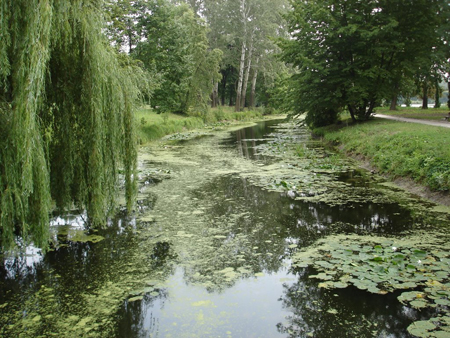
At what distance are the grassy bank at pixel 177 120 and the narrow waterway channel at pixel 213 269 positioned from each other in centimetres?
545

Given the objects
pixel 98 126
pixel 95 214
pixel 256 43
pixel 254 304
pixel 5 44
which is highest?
pixel 256 43

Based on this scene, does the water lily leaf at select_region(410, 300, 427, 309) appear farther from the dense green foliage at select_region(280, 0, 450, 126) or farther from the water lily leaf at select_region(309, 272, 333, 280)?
the dense green foliage at select_region(280, 0, 450, 126)

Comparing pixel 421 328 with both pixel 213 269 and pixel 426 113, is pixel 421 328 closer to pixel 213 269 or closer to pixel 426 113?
pixel 213 269

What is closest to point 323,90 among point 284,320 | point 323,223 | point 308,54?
point 308,54

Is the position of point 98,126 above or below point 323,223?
above

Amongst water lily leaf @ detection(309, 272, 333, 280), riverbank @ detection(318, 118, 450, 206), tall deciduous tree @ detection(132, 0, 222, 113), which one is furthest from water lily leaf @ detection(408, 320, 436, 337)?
tall deciduous tree @ detection(132, 0, 222, 113)

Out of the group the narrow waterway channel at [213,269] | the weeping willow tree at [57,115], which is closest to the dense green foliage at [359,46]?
the narrow waterway channel at [213,269]

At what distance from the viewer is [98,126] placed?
17.7 ft

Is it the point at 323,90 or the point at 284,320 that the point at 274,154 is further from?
the point at 284,320

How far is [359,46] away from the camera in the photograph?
1750 cm

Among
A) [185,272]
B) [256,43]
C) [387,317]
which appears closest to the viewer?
[387,317]

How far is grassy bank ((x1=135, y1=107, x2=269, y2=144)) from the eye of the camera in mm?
19688

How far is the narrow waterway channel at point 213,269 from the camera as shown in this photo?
3777 millimetres

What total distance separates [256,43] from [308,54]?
16.2 metres
